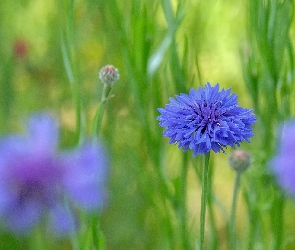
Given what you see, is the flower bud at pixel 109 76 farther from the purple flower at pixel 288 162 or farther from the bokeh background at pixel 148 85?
the purple flower at pixel 288 162

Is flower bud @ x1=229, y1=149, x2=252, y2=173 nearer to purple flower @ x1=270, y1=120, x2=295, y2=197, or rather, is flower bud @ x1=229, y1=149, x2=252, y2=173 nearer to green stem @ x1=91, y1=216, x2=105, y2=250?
purple flower @ x1=270, y1=120, x2=295, y2=197

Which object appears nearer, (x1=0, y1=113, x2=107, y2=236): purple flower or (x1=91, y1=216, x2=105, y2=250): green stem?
(x1=0, y1=113, x2=107, y2=236): purple flower

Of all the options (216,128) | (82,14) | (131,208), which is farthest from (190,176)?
(216,128)

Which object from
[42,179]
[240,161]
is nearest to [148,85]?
[240,161]

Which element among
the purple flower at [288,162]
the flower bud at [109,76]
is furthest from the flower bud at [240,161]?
the flower bud at [109,76]

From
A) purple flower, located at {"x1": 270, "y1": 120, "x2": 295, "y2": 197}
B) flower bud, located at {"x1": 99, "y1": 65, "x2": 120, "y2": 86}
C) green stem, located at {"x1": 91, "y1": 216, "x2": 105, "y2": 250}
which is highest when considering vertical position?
flower bud, located at {"x1": 99, "y1": 65, "x2": 120, "y2": 86}

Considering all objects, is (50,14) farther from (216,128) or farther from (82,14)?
(216,128)

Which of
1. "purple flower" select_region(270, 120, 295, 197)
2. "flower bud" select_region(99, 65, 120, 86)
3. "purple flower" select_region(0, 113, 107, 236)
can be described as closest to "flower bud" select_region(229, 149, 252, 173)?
"purple flower" select_region(270, 120, 295, 197)
